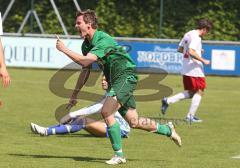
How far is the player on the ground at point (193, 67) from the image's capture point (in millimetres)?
15562

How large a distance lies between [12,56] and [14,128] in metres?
16.4

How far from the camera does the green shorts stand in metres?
9.84

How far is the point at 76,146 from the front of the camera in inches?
453

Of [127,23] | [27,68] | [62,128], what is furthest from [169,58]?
[62,128]

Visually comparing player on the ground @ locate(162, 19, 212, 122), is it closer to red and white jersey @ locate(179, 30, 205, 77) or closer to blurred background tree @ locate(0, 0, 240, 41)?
red and white jersey @ locate(179, 30, 205, 77)

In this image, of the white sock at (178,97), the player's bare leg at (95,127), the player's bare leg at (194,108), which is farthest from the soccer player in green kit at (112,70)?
the white sock at (178,97)

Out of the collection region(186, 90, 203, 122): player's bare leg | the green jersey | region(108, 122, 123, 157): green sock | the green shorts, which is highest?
the green jersey

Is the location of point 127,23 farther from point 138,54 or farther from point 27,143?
point 27,143

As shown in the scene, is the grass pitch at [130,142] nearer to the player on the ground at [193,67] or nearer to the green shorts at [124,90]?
the player on the ground at [193,67]

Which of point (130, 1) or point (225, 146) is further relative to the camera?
point (130, 1)

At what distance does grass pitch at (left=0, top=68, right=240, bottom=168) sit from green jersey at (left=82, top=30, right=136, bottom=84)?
1074 millimetres

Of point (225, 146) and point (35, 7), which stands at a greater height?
point (225, 146)

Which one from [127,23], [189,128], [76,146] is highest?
[76,146]

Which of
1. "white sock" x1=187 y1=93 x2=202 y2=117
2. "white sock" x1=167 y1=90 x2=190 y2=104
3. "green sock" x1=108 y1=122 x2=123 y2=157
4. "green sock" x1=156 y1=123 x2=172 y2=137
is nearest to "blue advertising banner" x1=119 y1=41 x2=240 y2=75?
"white sock" x1=167 y1=90 x2=190 y2=104
